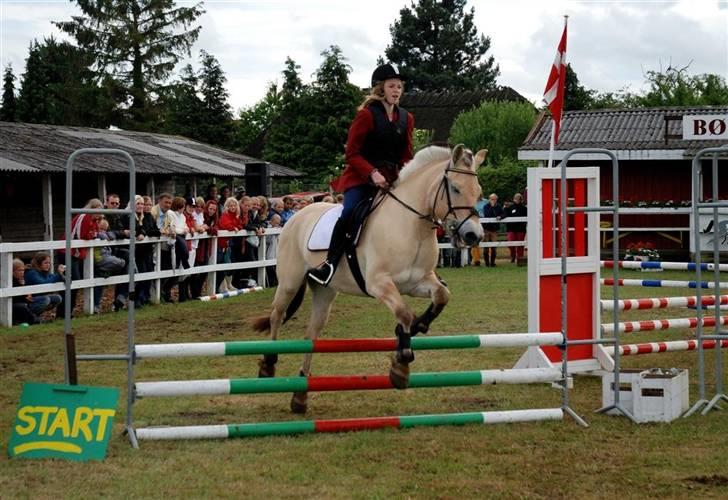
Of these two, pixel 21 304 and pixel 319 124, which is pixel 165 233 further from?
pixel 319 124

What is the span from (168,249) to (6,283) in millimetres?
3849

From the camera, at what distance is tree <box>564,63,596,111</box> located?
196ft

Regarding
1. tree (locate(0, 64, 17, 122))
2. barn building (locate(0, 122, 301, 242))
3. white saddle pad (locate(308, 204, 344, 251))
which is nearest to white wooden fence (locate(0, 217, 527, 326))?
barn building (locate(0, 122, 301, 242))

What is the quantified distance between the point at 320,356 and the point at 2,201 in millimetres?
20568

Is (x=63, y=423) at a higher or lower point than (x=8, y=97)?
lower

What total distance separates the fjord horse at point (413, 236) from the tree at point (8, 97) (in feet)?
218

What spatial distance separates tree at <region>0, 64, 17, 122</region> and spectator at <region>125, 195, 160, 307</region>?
56.3 meters

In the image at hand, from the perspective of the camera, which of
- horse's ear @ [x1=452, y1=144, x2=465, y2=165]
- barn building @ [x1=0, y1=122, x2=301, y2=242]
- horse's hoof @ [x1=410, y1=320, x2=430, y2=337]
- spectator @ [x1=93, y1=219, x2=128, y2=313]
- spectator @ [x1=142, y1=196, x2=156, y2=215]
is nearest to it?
horse's ear @ [x1=452, y1=144, x2=465, y2=165]

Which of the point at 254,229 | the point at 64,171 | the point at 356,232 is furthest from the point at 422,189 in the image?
the point at 64,171

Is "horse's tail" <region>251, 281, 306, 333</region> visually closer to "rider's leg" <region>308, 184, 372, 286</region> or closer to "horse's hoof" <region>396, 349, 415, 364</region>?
"rider's leg" <region>308, 184, 372, 286</region>

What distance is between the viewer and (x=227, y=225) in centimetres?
2119

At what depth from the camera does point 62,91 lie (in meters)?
63.8

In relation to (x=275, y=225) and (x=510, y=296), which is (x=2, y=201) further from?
(x=510, y=296)

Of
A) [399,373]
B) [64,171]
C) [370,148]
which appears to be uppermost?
[64,171]
